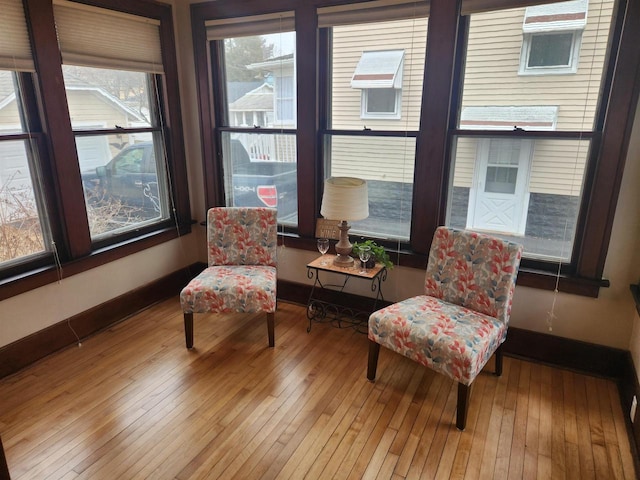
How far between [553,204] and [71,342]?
323 cm

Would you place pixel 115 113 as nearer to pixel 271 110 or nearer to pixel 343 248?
pixel 271 110

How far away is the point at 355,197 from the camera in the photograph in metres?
2.65

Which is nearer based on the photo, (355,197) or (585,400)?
(585,400)

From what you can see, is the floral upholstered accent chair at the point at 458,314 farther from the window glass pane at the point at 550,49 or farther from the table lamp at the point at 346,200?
the window glass pane at the point at 550,49

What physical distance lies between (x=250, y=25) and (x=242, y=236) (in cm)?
153

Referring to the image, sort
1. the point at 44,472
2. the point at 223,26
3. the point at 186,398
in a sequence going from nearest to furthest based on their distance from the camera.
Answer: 1. the point at 44,472
2. the point at 186,398
3. the point at 223,26

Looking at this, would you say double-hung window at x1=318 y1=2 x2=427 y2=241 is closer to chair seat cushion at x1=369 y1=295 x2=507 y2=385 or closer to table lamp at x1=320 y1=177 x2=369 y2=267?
table lamp at x1=320 y1=177 x2=369 y2=267

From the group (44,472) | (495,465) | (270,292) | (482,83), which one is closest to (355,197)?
(270,292)

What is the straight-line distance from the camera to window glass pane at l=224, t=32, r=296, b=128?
10.0ft

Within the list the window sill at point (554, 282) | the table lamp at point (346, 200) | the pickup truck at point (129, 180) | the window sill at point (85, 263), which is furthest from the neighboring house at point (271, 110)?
the window sill at point (554, 282)

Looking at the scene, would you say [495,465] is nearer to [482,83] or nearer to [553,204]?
[553,204]

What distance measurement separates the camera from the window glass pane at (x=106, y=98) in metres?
2.68

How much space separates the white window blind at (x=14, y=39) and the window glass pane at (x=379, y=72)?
1.84m

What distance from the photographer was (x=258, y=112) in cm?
326
